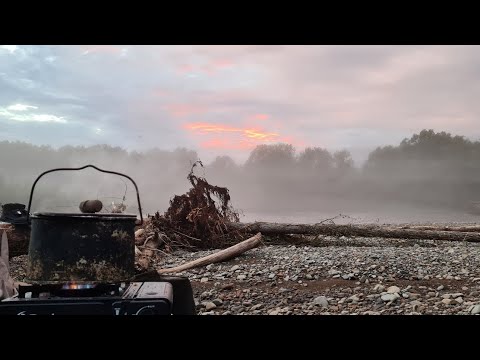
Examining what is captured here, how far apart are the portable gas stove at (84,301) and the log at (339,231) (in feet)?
14.5

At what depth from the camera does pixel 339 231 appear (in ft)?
23.7

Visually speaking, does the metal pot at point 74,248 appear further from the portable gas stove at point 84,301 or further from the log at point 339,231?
the log at point 339,231

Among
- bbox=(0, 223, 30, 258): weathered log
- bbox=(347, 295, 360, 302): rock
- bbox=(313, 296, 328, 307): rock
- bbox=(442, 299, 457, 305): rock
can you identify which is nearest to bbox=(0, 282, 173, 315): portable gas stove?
bbox=(313, 296, 328, 307): rock

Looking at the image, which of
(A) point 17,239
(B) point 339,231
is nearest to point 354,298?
(B) point 339,231

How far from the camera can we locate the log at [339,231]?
7.02 metres

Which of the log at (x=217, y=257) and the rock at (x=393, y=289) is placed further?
the log at (x=217, y=257)

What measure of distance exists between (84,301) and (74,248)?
0.96 feet

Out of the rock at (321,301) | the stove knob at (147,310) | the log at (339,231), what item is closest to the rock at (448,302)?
the rock at (321,301)

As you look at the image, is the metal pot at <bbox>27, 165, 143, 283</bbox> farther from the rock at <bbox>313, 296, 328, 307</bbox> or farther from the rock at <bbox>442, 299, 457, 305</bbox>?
the rock at <bbox>442, 299, 457, 305</bbox>

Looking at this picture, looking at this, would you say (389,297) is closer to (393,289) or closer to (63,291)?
(393,289)

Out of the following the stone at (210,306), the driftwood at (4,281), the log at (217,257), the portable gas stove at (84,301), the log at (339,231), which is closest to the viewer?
the portable gas stove at (84,301)

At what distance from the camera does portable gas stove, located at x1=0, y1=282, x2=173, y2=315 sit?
240 cm

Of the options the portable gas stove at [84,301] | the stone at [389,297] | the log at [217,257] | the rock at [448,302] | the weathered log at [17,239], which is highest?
the weathered log at [17,239]
